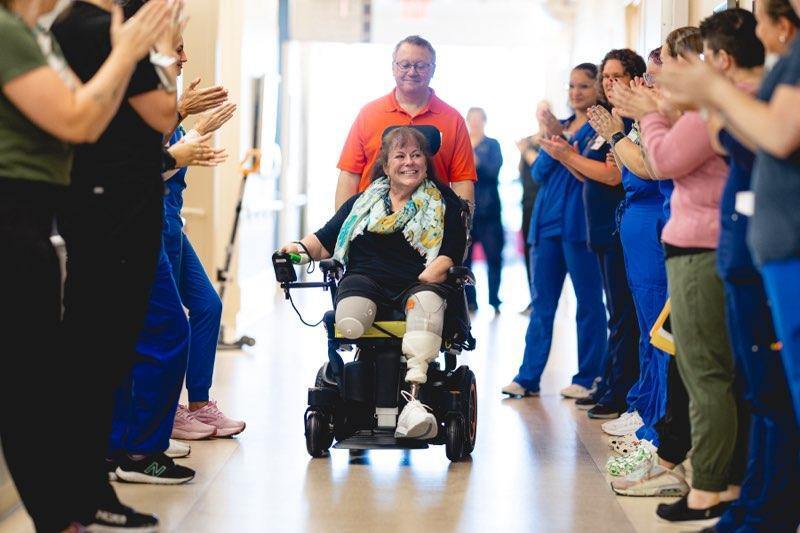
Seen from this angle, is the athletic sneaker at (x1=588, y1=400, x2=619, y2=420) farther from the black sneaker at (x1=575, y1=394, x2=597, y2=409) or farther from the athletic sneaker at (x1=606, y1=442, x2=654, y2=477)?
the athletic sneaker at (x1=606, y1=442, x2=654, y2=477)

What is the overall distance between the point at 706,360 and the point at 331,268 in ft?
5.45

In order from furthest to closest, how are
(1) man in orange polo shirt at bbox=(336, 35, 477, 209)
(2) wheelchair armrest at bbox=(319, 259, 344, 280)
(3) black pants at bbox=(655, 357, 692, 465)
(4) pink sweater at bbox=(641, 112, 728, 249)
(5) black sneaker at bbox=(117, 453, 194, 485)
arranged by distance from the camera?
(1) man in orange polo shirt at bbox=(336, 35, 477, 209)
(2) wheelchair armrest at bbox=(319, 259, 344, 280)
(5) black sneaker at bbox=(117, 453, 194, 485)
(3) black pants at bbox=(655, 357, 692, 465)
(4) pink sweater at bbox=(641, 112, 728, 249)

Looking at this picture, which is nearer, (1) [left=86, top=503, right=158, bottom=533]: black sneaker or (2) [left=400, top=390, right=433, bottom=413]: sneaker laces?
(1) [left=86, top=503, right=158, bottom=533]: black sneaker

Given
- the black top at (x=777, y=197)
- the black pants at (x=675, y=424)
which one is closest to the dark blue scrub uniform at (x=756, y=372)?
the black top at (x=777, y=197)

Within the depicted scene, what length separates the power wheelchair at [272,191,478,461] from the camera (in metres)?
4.45

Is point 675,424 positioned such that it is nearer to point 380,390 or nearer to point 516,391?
point 380,390

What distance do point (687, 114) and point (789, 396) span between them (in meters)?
0.83

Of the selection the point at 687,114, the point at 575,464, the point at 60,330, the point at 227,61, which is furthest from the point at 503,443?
the point at 227,61

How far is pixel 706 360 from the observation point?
3.47 metres

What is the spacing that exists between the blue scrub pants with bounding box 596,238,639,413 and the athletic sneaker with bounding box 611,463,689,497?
133 centimetres

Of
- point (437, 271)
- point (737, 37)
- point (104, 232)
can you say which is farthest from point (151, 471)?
point (737, 37)

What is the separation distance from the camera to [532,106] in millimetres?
15273

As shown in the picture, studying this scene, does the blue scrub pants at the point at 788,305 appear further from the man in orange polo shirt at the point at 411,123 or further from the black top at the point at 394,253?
the man in orange polo shirt at the point at 411,123

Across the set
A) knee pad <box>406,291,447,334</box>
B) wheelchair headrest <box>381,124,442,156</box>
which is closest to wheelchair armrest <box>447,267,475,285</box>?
knee pad <box>406,291,447,334</box>
